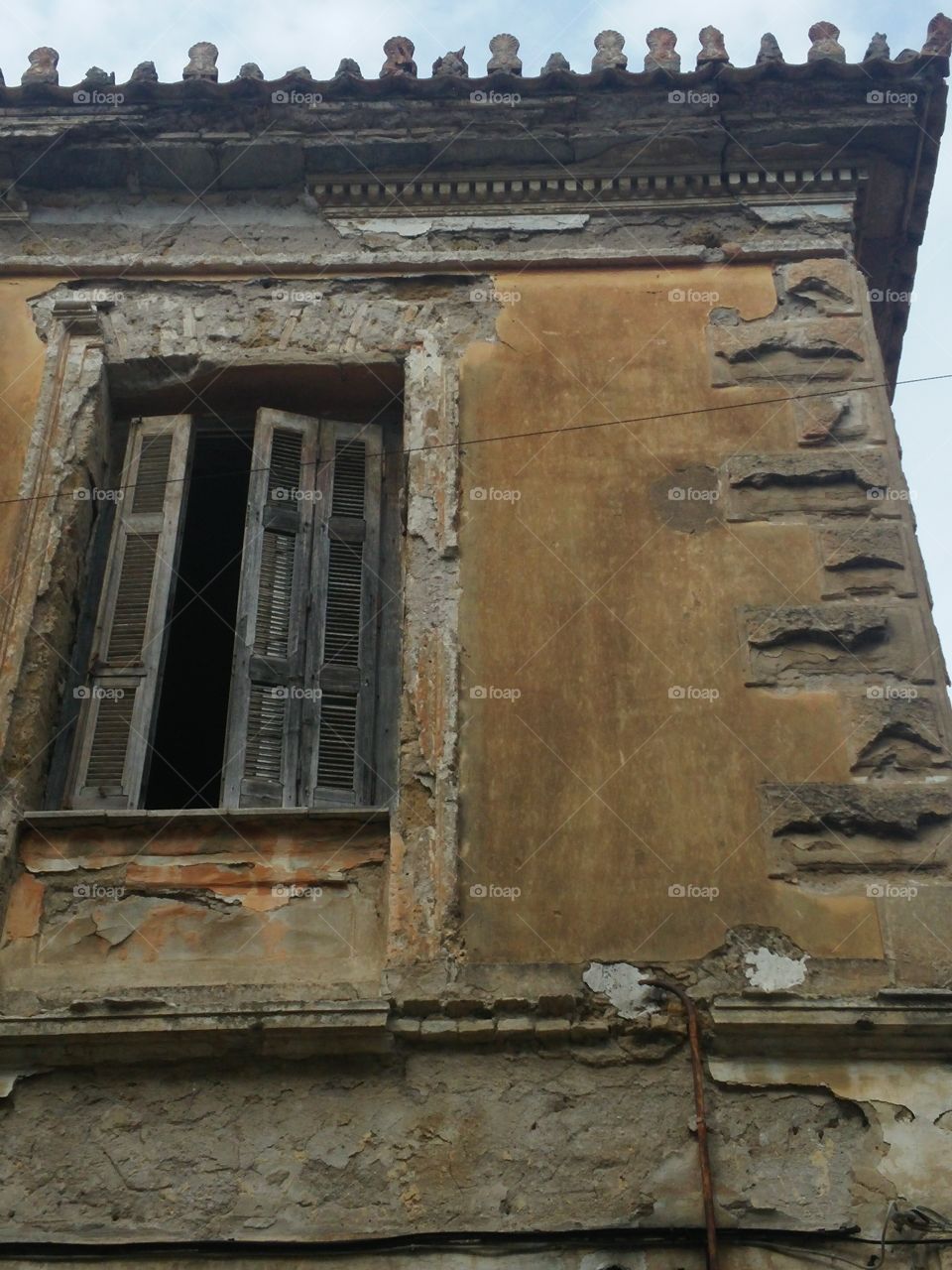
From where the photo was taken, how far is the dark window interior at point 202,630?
23.5 ft

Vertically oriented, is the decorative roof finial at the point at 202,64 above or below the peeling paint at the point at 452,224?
above

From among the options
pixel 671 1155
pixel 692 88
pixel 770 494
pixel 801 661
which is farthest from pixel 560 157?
pixel 671 1155

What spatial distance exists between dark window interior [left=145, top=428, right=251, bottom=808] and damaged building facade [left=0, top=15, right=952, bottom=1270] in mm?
63

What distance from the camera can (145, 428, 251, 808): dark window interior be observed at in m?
7.18

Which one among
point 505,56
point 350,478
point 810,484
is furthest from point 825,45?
point 350,478

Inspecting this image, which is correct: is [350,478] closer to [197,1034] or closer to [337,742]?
[337,742]

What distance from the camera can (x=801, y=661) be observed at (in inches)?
227

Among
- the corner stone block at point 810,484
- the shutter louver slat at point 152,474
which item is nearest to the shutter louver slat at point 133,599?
the shutter louver slat at point 152,474

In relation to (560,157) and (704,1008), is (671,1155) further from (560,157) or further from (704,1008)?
(560,157)

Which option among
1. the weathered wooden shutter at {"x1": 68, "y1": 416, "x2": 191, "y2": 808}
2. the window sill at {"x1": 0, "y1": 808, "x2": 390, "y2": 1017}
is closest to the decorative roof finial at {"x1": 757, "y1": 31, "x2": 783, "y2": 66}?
the weathered wooden shutter at {"x1": 68, "y1": 416, "x2": 191, "y2": 808}

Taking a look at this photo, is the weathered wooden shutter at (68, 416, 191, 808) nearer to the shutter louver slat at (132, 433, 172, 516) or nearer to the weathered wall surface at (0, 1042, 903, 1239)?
the shutter louver slat at (132, 433, 172, 516)

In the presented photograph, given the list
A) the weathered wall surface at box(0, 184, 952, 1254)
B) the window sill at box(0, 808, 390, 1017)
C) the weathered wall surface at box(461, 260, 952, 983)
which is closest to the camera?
the weathered wall surface at box(0, 184, 952, 1254)

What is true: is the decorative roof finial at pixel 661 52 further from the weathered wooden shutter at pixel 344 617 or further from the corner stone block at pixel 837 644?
the corner stone block at pixel 837 644

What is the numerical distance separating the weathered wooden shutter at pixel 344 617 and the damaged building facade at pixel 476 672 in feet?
0.06
